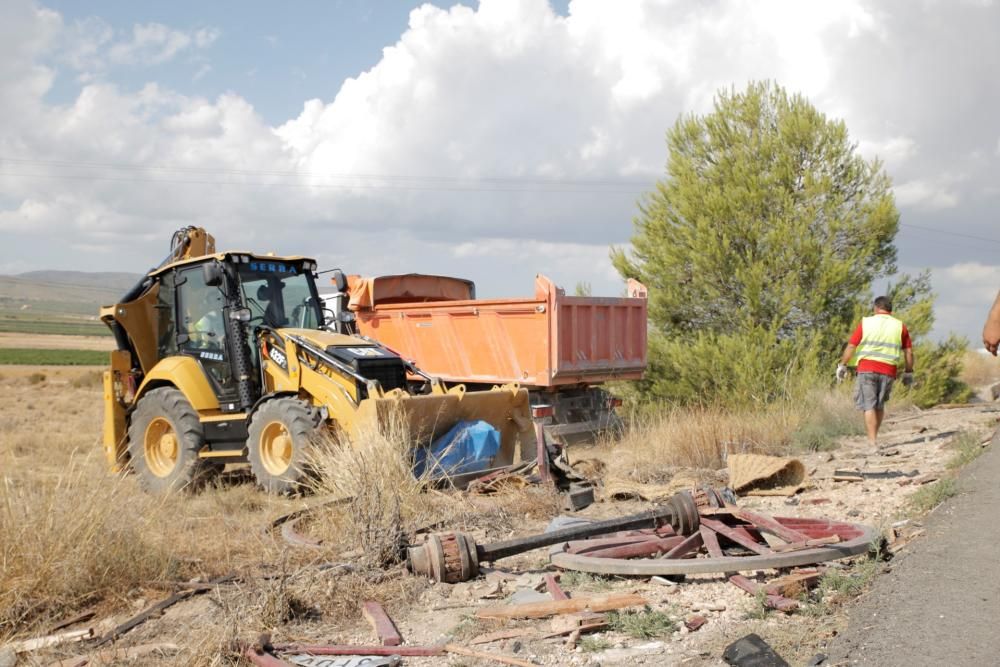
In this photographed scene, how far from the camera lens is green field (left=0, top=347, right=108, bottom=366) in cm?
5362

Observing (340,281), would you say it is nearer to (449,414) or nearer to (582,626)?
(449,414)

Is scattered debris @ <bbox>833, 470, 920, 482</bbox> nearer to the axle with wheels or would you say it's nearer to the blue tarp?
the axle with wheels

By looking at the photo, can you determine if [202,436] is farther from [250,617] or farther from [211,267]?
[250,617]

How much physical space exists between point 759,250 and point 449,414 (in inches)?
388

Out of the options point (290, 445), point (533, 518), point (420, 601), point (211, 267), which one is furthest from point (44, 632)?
point (211, 267)

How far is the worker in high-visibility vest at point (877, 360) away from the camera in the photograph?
1052 cm

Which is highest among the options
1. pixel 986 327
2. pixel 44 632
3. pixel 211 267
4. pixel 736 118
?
pixel 736 118

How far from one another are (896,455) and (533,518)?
4493 mm

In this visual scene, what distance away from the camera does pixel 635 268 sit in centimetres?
1847

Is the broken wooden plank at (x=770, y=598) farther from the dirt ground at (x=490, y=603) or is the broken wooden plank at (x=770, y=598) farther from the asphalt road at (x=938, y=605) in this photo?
the asphalt road at (x=938, y=605)

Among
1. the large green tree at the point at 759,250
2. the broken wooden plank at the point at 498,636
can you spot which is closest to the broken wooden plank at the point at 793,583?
the broken wooden plank at the point at 498,636

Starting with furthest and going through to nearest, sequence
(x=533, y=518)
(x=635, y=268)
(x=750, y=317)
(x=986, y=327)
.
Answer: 1. (x=635, y=268)
2. (x=750, y=317)
3. (x=533, y=518)
4. (x=986, y=327)

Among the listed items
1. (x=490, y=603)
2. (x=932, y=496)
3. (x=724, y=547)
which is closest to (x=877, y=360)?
(x=932, y=496)

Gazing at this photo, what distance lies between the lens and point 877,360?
1055 cm
